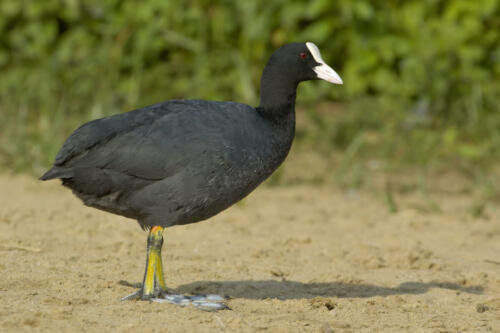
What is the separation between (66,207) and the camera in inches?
234

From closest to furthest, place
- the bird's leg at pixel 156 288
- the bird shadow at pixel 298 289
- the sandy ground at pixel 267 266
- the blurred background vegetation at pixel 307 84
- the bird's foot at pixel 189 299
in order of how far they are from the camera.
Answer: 1. the sandy ground at pixel 267 266
2. the bird's foot at pixel 189 299
3. the bird's leg at pixel 156 288
4. the bird shadow at pixel 298 289
5. the blurred background vegetation at pixel 307 84

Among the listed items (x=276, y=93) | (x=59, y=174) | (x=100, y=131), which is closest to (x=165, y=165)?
(x=100, y=131)

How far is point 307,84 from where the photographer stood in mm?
8695

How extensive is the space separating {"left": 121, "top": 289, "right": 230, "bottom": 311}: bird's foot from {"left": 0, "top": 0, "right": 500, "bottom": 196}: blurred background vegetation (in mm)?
4132

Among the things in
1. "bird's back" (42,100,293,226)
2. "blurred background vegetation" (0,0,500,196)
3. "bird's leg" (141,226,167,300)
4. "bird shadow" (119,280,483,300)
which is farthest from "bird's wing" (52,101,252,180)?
"blurred background vegetation" (0,0,500,196)

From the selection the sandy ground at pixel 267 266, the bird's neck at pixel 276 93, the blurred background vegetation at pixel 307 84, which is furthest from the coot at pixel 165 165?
the blurred background vegetation at pixel 307 84

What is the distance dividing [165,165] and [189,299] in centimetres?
67

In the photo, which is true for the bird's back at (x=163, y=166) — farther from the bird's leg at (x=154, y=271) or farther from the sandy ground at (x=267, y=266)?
the sandy ground at (x=267, y=266)

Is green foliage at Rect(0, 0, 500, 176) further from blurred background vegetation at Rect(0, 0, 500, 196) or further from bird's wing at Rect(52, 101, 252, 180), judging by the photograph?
bird's wing at Rect(52, 101, 252, 180)

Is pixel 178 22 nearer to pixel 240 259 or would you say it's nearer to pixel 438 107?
pixel 438 107

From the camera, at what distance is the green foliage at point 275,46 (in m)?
8.26

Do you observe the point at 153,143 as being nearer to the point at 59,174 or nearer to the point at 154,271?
the point at 59,174

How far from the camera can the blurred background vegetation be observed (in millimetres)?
8211

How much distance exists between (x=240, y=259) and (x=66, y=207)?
167 cm
